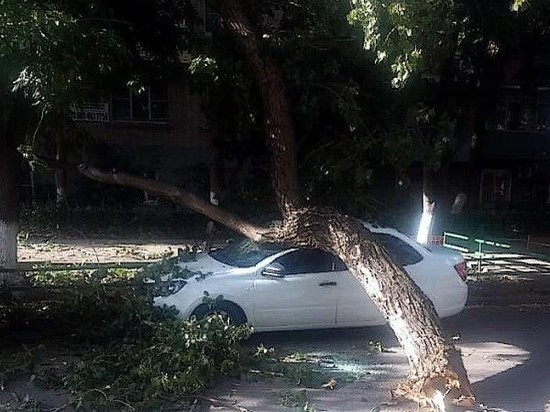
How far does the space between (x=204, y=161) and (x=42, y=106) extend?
14.6m

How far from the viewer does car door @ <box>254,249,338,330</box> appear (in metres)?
8.05

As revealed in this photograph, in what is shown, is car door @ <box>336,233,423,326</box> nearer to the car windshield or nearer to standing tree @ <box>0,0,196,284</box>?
the car windshield

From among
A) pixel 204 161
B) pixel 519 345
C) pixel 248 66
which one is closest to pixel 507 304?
pixel 519 345

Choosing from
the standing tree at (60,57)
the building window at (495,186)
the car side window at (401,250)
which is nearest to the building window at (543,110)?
the building window at (495,186)

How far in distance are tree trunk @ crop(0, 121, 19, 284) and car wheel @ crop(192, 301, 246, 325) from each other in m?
4.09

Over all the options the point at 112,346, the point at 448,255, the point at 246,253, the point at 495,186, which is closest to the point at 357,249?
the point at 246,253

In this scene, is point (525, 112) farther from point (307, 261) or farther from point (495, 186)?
point (307, 261)

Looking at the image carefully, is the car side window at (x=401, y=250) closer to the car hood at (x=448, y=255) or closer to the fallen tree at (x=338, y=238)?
the car hood at (x=448, y=255)

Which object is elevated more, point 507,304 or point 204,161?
point 204,161

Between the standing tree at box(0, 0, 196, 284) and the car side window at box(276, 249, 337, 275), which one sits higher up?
the standing tree at box(0, 0, 196, 284)

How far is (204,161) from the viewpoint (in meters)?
22.5

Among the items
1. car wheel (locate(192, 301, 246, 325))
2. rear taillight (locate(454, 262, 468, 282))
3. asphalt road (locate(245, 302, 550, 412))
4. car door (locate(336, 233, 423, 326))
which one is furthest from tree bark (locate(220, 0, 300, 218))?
rear taillight (locate(454, 262, 468, 282))

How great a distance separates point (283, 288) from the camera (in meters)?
8.07

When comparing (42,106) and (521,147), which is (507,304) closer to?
(42,106)
